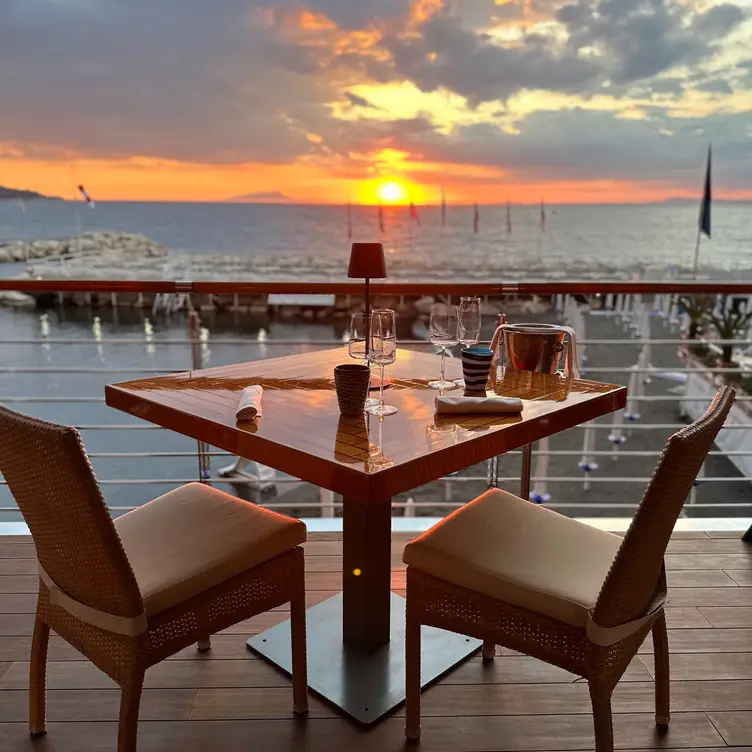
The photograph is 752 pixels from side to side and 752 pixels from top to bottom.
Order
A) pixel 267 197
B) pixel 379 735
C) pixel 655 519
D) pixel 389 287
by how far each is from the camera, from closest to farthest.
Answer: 1. pixel 655 519
2. pixel 379 735
3. pixel 389 287
4. pixel 267 197

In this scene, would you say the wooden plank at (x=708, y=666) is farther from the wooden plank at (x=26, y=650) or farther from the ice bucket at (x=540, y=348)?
the wooden plank at (x=26, y=650)

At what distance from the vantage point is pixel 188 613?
1405 mm

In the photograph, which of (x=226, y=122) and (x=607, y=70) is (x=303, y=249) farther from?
(x=607, y=70)

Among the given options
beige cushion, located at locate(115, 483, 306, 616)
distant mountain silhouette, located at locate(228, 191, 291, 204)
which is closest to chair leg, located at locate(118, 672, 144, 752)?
beige cushion, located at locate(115, 483, 306, 616)

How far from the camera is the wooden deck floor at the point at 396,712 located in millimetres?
1630

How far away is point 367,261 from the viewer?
2.18 metres

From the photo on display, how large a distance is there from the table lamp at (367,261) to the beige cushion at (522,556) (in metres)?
0.85

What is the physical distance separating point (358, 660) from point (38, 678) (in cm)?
84

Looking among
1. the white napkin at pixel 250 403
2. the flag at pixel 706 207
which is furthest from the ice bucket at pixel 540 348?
the flag at pixel 706 207

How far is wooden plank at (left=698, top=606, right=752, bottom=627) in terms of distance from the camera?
7.04ft

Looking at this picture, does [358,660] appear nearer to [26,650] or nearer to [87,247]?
[26,650]

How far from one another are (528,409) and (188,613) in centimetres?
91

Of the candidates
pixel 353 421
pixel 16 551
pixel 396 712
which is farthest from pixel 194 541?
pixel 16 551

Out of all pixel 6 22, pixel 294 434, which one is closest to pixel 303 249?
pixel 6 22
